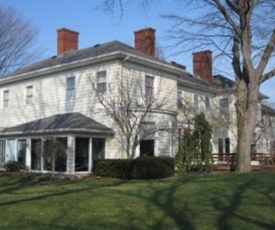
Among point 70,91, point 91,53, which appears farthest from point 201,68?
point 70,91

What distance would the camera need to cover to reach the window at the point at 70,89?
2823 cm

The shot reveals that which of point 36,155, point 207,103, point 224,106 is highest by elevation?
point 207,103

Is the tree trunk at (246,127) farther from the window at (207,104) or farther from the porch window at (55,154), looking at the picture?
the window at (207,104)

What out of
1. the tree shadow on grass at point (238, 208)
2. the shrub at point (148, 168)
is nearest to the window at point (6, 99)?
the shrub at point (148, 168)

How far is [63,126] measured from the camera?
82.2 feet

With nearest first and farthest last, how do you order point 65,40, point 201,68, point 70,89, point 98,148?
point 98,148 < point 70,89 < point 65,40 < point 201,68

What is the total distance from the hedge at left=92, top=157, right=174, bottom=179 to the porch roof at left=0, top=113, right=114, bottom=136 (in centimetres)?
225

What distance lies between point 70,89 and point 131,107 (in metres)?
5.02

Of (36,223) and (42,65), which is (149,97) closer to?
(42,65)

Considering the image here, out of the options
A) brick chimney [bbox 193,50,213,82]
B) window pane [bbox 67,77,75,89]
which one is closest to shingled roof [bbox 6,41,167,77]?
window pane [bbox 67,77,75,89]

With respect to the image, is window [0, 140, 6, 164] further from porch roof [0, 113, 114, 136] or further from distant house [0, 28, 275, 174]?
porch roof [0, 113, 114, 136]

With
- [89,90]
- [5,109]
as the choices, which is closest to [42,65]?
[5,109]

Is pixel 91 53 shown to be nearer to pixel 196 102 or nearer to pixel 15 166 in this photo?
pixel 15 166

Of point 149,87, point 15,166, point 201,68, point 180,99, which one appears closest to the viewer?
point 149,87
